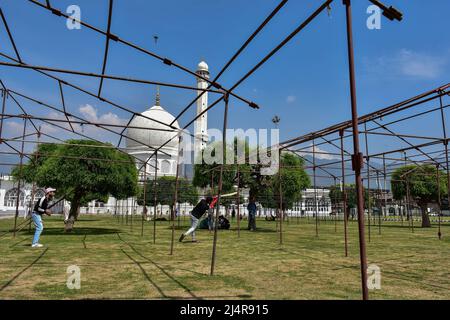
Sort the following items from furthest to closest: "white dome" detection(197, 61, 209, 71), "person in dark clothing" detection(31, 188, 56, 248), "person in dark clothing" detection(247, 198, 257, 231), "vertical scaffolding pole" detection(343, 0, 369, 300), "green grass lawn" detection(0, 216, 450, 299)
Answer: "white dome" detection(197, 61, 209, 71), "person in dark clothing" detection(247, 198, 257, 231), "person in dark clothing" detection(31, 188, 56, 248), "green grass lawn" detection(0, 216, 450, 299), "vertical scaffolding pole" detection(343, 0, 369, 300)

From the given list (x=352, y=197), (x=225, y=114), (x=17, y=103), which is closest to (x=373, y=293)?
(x=225, y=114)

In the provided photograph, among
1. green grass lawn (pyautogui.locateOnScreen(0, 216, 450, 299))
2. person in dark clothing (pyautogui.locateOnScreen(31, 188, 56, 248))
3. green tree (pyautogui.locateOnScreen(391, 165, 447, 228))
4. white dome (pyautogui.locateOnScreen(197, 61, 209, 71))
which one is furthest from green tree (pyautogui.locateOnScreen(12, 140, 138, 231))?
white dome (pyautogui.locateOnScreen(197, 61, 209, 71))

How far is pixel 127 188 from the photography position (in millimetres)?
19750

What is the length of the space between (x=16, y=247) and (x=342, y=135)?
11397 mm

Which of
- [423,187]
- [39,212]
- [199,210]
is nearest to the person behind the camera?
[39,212]

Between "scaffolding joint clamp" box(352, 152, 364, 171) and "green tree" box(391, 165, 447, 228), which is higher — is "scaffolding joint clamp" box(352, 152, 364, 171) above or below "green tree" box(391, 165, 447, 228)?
below

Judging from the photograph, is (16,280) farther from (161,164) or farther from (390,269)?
(161,164)

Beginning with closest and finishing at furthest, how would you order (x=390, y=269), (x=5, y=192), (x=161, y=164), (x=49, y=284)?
1. (x=49, y=284)
2. (x=390, y=269)
3. (x=5, y=192)
4. (x=161, y=164)

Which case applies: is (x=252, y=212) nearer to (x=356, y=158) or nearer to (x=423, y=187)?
(x=423, y=187)

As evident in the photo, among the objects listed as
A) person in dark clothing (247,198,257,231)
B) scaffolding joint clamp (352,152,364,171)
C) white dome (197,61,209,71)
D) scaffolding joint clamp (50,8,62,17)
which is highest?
white dome (197,61,209,71)

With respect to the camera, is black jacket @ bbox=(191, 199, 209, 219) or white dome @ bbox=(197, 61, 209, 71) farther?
white dome @ bbox=(197, 61, 209, 71)

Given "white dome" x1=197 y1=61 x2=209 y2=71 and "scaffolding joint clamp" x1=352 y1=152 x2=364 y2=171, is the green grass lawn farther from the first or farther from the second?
"white dome" x1=197 y1=61 x2=209 y2=71

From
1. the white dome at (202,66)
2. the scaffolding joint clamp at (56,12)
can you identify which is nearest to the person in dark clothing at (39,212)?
the scaffolding joint clamp at (56,12)

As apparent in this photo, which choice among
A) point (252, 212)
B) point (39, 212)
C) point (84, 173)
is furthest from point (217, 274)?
point (252, 212)
